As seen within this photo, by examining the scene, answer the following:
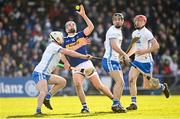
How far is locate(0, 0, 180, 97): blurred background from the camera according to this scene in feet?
98.3

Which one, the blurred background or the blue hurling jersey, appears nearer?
the blue hurling jersey

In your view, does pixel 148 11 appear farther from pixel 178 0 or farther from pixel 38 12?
pixel 38 12

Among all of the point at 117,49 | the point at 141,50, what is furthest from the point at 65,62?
the point at 141,50

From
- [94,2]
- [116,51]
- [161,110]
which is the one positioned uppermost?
[94,2]

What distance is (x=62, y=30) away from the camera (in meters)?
33.6

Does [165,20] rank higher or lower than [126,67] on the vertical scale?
higher

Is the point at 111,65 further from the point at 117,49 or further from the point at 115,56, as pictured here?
the point at 117,49

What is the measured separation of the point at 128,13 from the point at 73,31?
17.3 m

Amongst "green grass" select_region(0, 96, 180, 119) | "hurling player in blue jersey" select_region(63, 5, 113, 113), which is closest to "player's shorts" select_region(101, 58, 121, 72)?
"hurling player in blue jersey" select_region(63, 5, 113, 113)

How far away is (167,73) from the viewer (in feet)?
104

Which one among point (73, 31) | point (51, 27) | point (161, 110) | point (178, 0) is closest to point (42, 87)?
point (73, 31)

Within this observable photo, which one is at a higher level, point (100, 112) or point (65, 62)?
point (65, 62)

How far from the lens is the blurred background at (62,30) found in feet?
98.3

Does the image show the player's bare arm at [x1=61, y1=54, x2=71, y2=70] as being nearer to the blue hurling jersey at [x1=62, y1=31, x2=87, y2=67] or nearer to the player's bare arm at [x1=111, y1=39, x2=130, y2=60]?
the blue hurling jersey at [x1=62, y1=31, x2=87, y2=67]
